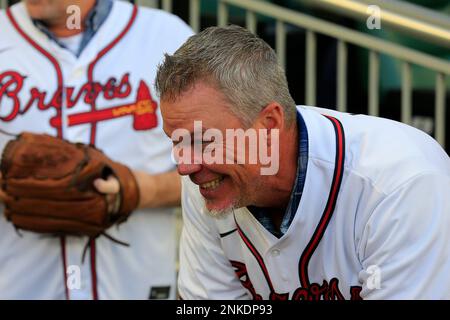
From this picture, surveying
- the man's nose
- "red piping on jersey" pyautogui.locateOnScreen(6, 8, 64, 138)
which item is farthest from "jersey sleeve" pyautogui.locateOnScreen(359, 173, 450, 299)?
"red piping on jersey" pyautogui.locateOnScreen(6, 8, 64, 138)

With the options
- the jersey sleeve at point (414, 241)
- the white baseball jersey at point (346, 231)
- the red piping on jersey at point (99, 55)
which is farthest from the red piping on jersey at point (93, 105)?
the jersey sleeve at point (414, 241)

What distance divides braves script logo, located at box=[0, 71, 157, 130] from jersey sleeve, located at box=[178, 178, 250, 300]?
709 millimetres

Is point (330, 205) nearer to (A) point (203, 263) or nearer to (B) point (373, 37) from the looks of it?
(A) point (203, 263)

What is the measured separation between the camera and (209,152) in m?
2.60

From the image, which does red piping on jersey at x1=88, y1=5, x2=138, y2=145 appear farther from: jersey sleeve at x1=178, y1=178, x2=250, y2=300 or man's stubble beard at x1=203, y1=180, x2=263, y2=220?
man's stubble beard at x1=203, y1=180, x2=263, y2=220

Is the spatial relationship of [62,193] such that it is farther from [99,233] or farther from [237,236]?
[237,236]

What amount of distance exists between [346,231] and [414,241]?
0.23 m

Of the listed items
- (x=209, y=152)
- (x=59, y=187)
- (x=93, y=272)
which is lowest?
(x=93, y=272)

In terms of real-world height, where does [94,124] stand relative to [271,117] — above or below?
below

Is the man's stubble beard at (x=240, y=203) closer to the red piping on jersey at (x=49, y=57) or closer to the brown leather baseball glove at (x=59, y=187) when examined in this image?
the brown leather baseball glove at (x=59, y=187)

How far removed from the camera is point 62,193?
3590 mm

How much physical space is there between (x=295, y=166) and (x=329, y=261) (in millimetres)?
263

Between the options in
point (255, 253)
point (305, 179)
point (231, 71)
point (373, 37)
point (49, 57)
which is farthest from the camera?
point (373, 37)

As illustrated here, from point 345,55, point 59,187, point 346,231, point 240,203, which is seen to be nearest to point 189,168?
point 240,203
